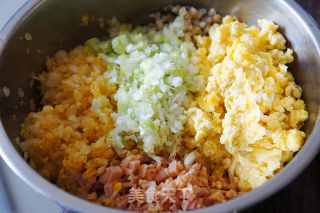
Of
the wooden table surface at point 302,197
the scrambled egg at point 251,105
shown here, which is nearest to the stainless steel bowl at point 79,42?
the scrambled egg at point 251,105

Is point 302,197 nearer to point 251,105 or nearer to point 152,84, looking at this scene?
point 251,105

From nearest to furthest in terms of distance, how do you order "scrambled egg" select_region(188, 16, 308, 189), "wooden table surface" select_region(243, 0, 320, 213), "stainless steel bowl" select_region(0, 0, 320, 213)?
"stainless steel bowl" select_region(0, 0, 320, 213)
"scrambled egg" select_region(188, 16, 308, 189)
"wooden table surface" select_region(243, 0, 320, 213)

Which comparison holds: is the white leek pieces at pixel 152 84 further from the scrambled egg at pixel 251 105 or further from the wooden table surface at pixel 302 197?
the wooden table surface at pixel 302 197

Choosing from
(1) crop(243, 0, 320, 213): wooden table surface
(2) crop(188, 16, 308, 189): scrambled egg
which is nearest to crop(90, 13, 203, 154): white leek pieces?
(2) crop(188, 16, 308, 189): scrambled egg

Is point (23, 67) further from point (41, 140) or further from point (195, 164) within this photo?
point (195, 164)

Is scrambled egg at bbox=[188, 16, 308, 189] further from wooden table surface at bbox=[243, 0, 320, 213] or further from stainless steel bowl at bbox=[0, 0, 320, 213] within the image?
wooden table surface at bbox=[243, 0, 320, 213]

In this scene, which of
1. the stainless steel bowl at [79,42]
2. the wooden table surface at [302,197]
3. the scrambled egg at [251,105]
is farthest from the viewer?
the wooden table surface at [302,197]
